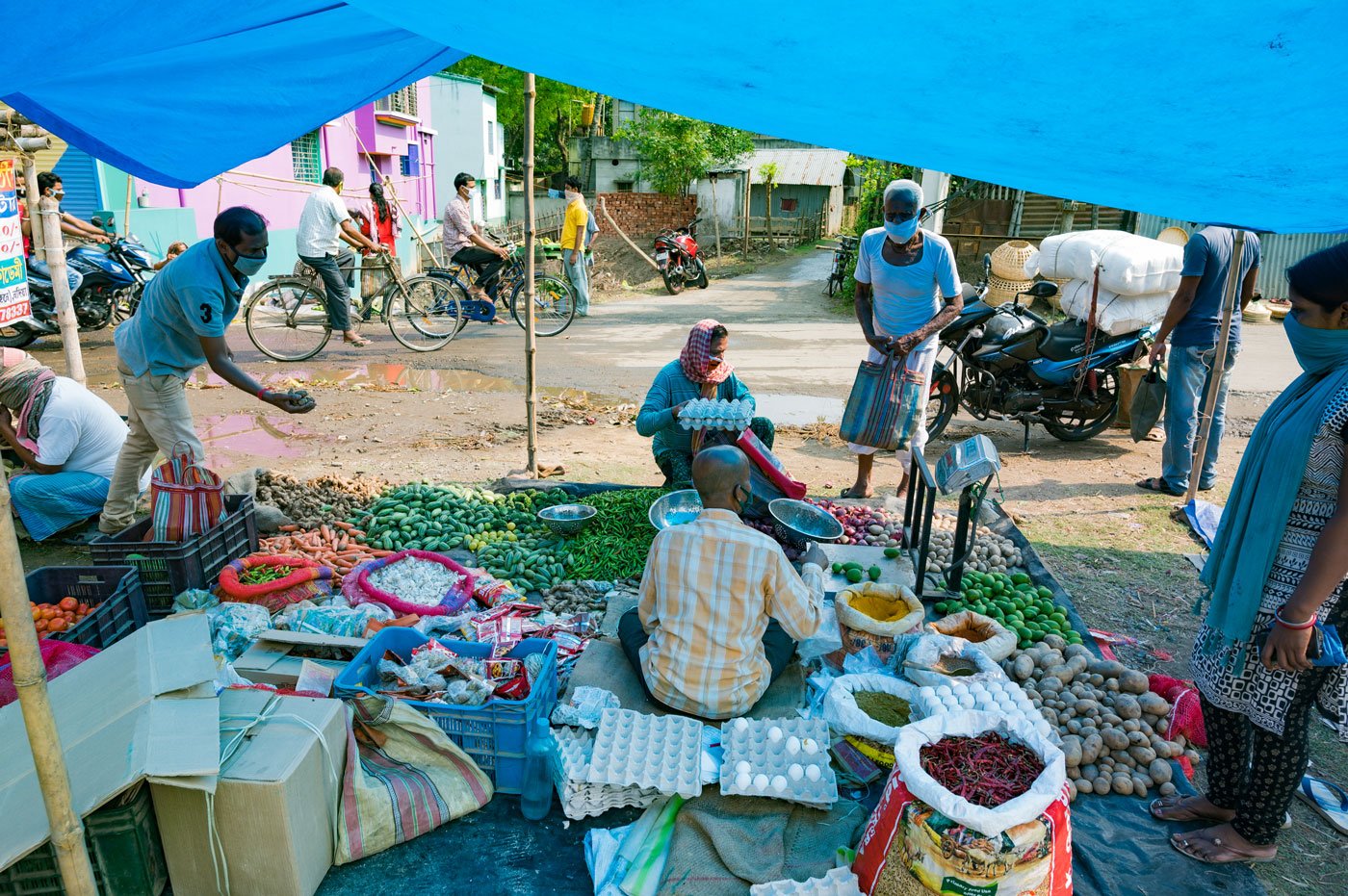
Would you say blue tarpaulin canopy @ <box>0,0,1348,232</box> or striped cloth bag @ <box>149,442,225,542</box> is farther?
striped cloth bag @ <box>149,442,225,542</box>

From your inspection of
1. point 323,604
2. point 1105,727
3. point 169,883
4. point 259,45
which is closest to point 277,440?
point 323,604

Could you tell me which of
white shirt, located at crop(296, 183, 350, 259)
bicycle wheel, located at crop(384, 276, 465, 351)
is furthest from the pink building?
bicycle wheel, located at crop(384, 276, 465, 351)

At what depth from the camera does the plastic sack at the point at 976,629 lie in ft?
11.3

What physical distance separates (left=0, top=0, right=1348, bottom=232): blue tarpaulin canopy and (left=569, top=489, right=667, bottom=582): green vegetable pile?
2.28 meters

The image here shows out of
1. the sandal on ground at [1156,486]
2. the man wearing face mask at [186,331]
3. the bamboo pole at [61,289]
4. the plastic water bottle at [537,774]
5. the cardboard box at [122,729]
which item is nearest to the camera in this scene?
the cardboard box at [122,729]

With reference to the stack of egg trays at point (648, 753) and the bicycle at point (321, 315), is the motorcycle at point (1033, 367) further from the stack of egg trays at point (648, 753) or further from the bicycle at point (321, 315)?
the bicycle at point (321, 315)

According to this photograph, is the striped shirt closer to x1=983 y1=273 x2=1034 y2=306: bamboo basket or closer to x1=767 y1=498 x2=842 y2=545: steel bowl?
x1=767 y1=498 x2=842 y2=545: steel bowl

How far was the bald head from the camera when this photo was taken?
112 inches

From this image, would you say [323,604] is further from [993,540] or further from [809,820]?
[993,540]

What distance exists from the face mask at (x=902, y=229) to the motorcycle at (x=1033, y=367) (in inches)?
71.5

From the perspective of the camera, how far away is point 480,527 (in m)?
4.81

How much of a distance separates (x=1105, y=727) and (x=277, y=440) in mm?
6012

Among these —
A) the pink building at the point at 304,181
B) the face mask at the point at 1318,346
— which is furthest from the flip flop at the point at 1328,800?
the pink building at the point at 304,181

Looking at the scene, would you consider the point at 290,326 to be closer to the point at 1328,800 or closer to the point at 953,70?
the point at 953,70
